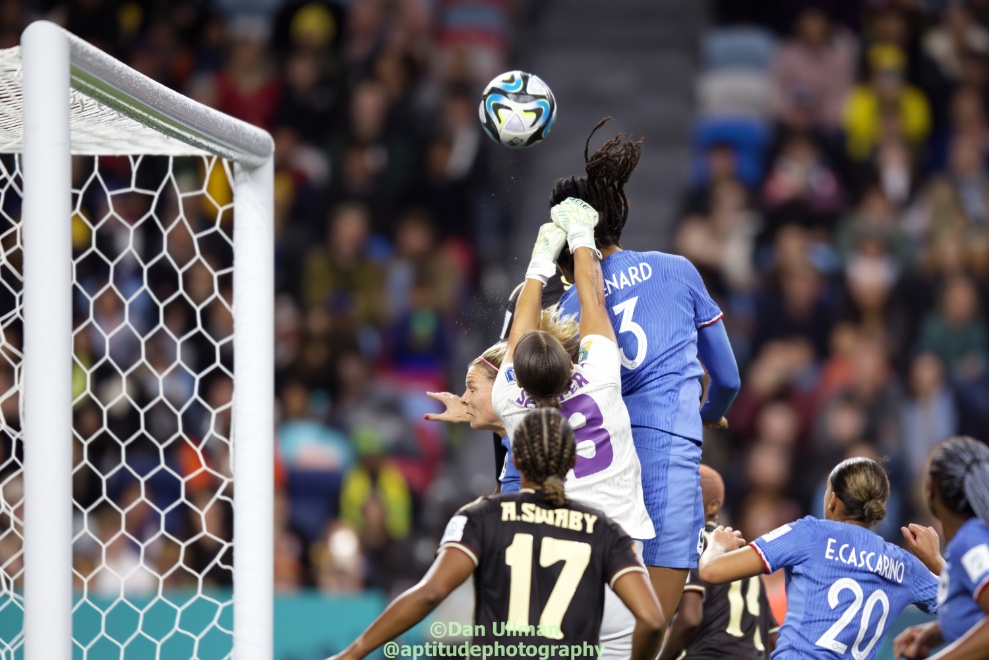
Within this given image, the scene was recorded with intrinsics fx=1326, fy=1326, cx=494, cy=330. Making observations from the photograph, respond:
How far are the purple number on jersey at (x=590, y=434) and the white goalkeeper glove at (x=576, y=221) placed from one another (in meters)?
0.53

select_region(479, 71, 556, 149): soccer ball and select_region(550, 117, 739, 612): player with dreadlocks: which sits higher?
select_region(479, 71, 556, 149): soccer ball

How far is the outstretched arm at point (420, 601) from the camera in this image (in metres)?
3.39

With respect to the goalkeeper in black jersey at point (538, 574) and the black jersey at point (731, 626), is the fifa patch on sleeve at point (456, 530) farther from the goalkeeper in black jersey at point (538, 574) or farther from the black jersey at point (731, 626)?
the black jersey at point (731, 626)

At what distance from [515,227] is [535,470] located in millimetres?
6917

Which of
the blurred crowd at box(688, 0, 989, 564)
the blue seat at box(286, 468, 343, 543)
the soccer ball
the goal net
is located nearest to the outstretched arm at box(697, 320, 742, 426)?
the soccer ball

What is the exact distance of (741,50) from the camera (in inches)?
433

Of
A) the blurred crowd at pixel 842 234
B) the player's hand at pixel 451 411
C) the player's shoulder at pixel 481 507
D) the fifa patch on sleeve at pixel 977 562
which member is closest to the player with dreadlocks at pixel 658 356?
the player's hand at pixel 451 411

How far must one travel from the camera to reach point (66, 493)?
11.7 ft

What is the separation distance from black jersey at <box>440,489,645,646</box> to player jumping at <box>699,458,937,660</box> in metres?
0.66

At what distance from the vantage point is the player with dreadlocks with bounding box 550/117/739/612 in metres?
4.21

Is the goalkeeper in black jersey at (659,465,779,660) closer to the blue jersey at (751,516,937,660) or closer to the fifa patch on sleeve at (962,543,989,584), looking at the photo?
the blue jersey at (751,516,937,660)

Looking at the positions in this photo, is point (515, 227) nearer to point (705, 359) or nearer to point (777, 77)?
point (777, 77)

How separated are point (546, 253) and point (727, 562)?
3.69 feet

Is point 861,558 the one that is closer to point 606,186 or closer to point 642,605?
point 642,605
